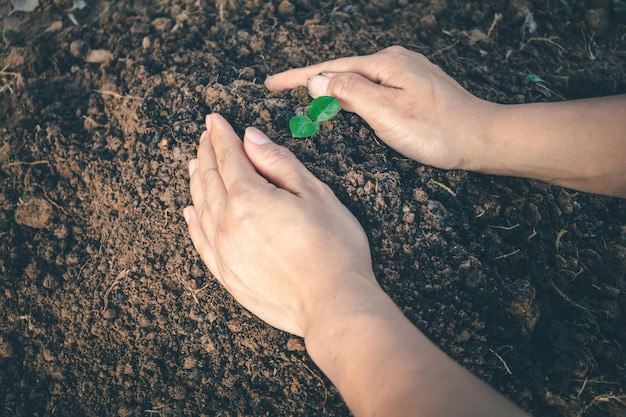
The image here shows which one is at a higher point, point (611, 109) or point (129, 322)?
point (611, 109)

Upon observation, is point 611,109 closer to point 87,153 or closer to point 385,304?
point 385,304

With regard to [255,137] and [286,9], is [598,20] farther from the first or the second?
[255,137]

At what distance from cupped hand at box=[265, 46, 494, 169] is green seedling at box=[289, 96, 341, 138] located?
5cm

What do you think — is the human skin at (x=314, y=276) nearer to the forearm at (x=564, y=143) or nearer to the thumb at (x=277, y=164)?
the thumb at (x=277, y=164)

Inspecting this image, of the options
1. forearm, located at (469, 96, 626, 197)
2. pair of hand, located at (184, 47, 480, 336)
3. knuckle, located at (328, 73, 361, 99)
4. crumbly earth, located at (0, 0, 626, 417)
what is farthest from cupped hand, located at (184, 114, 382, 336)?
forearm, located at (469, 96, 626, 197)

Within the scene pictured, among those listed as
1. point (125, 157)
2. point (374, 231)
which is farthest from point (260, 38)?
point (374, 231)

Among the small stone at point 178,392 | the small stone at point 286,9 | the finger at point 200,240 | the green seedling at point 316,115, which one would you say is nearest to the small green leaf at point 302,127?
the green seedling at point 316,115

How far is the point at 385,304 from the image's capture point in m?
1.51

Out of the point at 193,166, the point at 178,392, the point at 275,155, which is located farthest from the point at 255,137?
the point at 178,392

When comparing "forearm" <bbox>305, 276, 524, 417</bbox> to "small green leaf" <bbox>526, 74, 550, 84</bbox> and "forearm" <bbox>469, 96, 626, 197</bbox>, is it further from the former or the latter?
"small green leaf" <bbox>526, 74, 550, 84</bbox>

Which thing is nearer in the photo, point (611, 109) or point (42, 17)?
point (611, 109)

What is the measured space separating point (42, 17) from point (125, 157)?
1.19 metres

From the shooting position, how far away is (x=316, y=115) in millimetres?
1999

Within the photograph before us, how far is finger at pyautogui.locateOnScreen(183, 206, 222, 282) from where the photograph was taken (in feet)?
6.23
